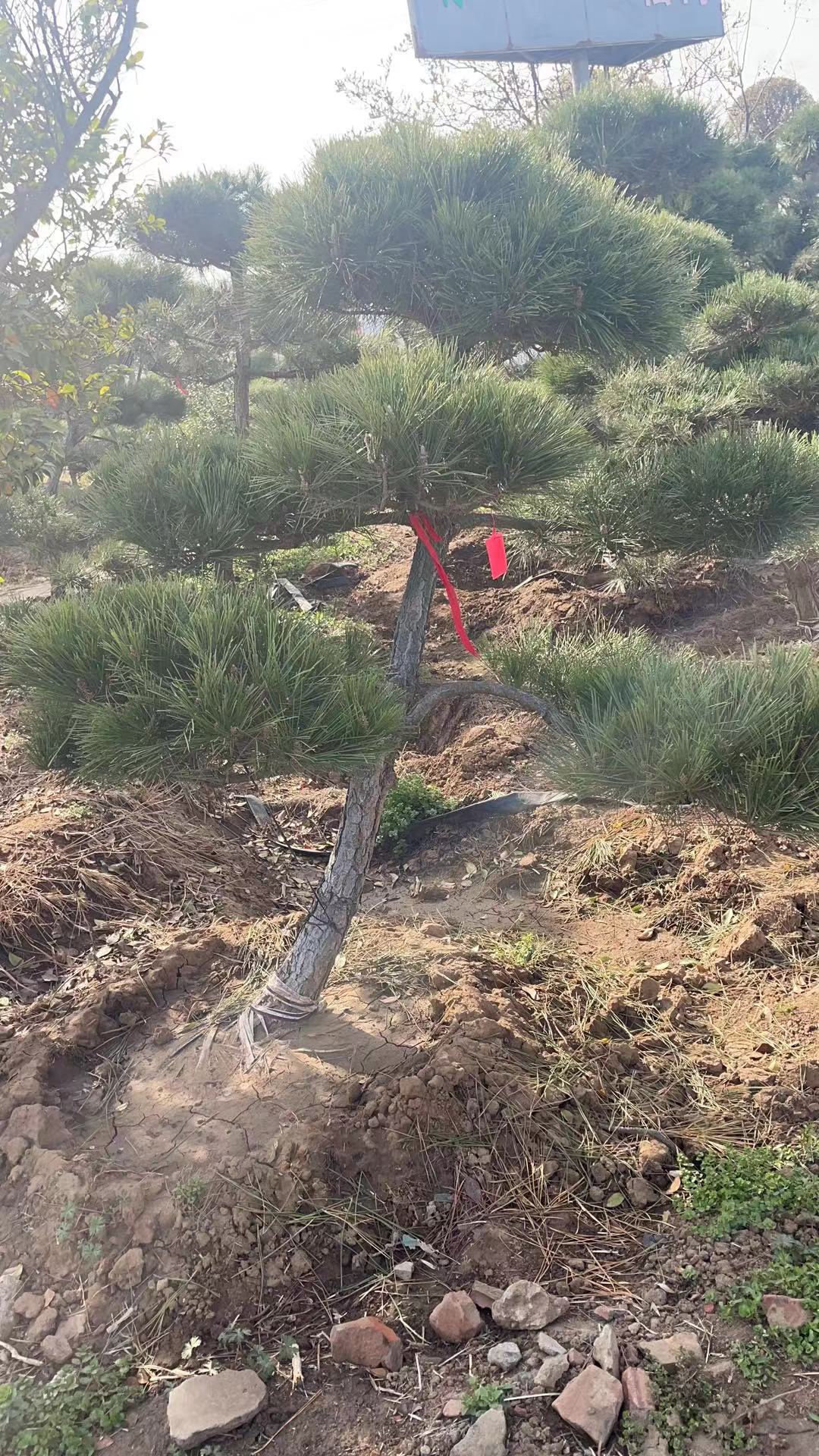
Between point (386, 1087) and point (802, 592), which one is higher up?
point (802, 592)

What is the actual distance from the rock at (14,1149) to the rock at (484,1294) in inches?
33.6

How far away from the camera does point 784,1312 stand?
49.6 inches

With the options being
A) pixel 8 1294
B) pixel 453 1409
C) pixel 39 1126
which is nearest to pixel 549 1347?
pixel 453 1409

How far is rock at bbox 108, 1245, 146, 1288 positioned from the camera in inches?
55.9

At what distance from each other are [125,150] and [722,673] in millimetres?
1969

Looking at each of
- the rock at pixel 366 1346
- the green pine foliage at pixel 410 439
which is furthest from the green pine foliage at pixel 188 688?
the rock at pixel 366 1346

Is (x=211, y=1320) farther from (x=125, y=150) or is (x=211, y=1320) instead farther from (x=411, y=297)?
(x=125, y=150)

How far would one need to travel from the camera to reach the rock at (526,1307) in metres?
1.30

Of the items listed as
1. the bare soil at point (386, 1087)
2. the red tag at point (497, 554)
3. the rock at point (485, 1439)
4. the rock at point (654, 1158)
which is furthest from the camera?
the red tag at point (497, 554)

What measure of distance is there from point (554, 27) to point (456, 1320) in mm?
8049

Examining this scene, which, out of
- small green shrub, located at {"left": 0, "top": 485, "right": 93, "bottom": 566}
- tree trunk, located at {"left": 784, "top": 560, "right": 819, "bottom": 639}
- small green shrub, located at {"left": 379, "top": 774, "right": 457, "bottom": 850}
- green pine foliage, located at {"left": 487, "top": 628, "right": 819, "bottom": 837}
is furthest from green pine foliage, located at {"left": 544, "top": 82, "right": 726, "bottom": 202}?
green pine foliage, located at {"left": 487, "top": 628, "right": 819, "bottom": 837}

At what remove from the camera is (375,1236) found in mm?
1477

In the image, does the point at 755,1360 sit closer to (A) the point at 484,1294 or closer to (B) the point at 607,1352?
(B) the point at 607,1352

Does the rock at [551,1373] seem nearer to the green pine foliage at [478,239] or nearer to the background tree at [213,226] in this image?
the green pine foliage at [478,239]
